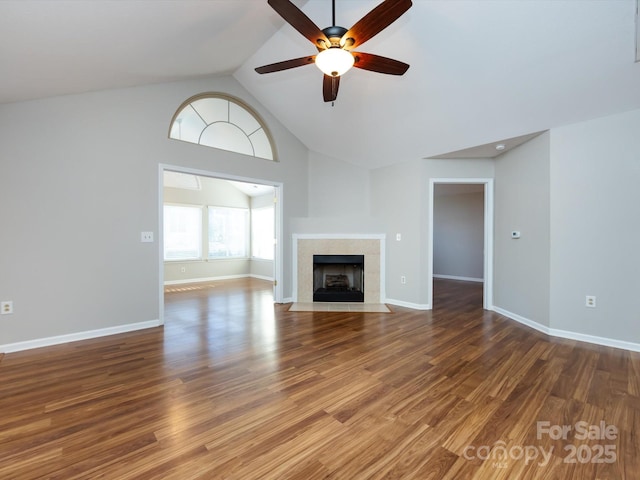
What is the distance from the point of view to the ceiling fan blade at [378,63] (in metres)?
2.19

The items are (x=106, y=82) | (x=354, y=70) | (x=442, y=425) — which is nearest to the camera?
(x=442, y=425)

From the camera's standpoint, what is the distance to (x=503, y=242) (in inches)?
167

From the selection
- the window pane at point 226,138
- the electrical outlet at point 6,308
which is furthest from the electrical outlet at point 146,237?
the window pane at point 226,138

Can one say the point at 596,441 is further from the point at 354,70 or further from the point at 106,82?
the point at 106,82

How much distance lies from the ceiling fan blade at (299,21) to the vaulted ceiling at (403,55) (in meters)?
0.87

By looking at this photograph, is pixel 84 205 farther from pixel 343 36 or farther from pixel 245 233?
pixel 245 233

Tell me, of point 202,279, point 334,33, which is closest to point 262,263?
point 202,279

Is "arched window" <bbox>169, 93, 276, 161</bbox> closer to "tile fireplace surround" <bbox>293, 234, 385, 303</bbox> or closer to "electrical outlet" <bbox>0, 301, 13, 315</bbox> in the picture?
"tile fireplace surround" <bbox>293, 234, 385, 303</bbox>

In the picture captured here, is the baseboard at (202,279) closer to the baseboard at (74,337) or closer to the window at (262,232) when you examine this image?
the window at (262,232)

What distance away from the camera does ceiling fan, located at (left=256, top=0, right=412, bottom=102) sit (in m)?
1.79

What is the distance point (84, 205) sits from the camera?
311 centimetres

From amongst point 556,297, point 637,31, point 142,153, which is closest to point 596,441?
point 556,297

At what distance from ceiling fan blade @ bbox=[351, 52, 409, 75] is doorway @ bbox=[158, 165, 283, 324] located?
449 centimetres

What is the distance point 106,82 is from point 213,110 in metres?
1.38
